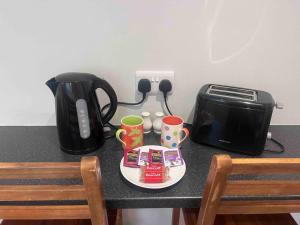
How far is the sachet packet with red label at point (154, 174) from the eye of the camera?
71cm

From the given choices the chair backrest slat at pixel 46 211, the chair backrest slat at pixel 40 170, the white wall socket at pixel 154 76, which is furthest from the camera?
the white wall socket at pixel 154 76

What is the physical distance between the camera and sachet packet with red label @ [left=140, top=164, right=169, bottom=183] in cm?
71

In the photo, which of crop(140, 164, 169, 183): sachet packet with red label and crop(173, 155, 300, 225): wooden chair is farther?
crop(140, 164, 169, 183): sachet packet with red label

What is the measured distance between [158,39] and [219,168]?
22.6 inches

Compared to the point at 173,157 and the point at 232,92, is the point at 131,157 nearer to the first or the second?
the point at 173,157

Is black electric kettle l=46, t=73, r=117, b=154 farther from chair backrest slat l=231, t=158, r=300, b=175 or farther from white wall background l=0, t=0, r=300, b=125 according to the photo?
chair backrest slat l=231, t=158, r=300, b=175

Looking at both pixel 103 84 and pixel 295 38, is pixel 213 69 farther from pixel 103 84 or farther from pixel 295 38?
pixel 103 84

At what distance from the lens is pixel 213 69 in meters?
0.96

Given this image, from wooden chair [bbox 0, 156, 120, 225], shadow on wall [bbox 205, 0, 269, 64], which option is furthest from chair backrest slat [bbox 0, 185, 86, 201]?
shadow on wall [bbox 205, 0, 269, 64]

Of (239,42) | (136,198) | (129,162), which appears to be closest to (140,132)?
(129,162)

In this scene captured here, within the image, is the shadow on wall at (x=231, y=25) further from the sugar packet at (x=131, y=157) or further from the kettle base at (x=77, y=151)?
the kettle base at (x=77, y=151)

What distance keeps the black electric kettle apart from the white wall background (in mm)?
161

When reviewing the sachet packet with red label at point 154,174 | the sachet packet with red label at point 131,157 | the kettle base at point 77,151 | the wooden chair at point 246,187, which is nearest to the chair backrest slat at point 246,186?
the wooden chair at point 246,187

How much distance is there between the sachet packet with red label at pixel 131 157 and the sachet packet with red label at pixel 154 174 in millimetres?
45
